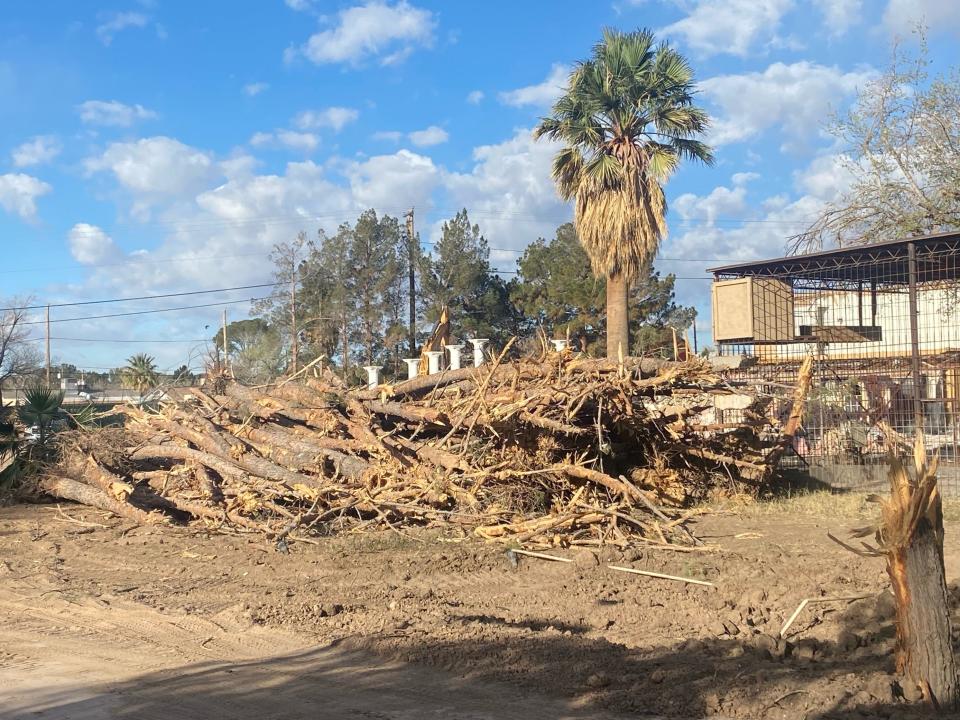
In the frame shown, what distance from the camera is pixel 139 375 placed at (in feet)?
74.0

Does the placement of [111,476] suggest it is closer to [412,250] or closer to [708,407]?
[708,407]

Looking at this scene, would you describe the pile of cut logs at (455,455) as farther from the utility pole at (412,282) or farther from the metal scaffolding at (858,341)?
the utility pole at (412,282)

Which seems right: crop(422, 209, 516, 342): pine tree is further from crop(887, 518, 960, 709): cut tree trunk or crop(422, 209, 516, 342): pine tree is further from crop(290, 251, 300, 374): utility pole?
crop(887, 518, 960, 709): cut tree trunk

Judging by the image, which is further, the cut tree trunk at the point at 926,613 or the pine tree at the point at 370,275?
the pine tree at the point at 370,275

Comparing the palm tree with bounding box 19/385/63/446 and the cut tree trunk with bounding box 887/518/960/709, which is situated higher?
the palm tree with bounding box 19/385/63/446

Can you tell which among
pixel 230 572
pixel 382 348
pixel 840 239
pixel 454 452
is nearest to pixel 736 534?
pixel 454 452

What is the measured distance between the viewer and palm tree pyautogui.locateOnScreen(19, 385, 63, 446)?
15281 millimetres

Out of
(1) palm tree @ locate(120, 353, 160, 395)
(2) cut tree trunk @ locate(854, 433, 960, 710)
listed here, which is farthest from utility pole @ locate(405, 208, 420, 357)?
(2) cut tree trunk @ locate(854, 433, 960, 710)

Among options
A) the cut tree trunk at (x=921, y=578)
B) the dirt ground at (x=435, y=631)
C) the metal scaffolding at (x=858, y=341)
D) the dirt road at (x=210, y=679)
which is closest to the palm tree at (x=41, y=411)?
the dirt ground at (x=435, y=631)

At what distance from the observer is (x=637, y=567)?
8852 mm

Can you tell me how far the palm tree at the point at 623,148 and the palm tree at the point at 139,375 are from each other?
10483 millimetres

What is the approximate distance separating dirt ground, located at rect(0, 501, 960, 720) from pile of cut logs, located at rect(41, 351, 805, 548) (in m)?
0.67

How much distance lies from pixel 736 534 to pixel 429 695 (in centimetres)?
640

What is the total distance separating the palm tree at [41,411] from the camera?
602 inches
